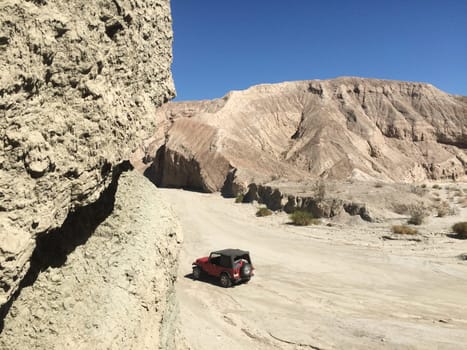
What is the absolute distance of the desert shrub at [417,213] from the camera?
Answer: 2072cm

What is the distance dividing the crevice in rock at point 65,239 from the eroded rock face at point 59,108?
1.26 ft

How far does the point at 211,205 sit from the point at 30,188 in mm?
30409

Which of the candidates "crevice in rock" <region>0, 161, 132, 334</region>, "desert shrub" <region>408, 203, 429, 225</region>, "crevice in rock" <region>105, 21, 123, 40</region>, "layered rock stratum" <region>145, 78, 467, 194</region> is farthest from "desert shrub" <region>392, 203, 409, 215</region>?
"crevice in rock" <region>105, 21, 123, 40</region>

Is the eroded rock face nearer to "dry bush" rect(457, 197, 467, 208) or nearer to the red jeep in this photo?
the red jeep

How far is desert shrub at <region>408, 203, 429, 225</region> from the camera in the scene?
2072 centimetres

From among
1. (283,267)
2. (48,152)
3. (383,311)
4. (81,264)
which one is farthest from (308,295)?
(48,152)

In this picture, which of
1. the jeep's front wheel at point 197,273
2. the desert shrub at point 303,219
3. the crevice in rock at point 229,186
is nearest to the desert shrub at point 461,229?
the desert shrub at point 303,219

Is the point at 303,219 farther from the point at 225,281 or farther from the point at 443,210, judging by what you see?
the point at 225,281

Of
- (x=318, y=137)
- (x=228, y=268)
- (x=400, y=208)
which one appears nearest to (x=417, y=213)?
(x=400, y=208)

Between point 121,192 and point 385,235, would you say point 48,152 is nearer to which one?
point 121,192

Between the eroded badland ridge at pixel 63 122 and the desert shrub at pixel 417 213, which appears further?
the desert shrub at pixel 417 213

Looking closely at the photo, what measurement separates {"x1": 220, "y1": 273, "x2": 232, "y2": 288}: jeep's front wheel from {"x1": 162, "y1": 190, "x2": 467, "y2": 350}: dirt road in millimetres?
196

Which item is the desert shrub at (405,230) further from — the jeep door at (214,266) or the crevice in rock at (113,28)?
the crevice in rock at (113,28)

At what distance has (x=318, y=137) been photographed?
169 feet
